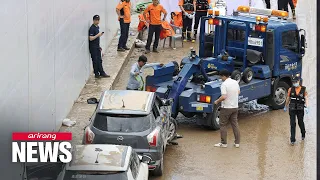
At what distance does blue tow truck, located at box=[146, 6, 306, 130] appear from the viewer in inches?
698

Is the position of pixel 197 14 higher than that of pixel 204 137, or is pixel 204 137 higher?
pixel 197 14

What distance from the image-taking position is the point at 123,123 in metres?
14.6

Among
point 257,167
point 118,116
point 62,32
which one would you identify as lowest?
point 257,167

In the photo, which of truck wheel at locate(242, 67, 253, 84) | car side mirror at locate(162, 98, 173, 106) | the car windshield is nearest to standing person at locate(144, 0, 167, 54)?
truck wheel at locate(242, 67, 253, 84)

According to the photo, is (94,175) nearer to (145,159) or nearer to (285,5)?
(145,159)

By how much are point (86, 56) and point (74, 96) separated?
2142 mm

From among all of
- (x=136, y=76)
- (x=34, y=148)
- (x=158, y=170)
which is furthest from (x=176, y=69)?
(x=34, y=148)

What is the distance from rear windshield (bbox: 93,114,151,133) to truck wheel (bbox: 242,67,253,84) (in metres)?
4.50

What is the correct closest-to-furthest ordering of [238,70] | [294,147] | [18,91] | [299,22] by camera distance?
[18,91] → [294,147] → [238,70] → [299,22]

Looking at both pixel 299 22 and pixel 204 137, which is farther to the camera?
pixel 299 22

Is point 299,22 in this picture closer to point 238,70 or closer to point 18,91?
point 238,70

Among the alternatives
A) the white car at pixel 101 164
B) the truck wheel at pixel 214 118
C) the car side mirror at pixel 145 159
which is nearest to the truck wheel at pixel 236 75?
the truck wheel at pixel 214 118

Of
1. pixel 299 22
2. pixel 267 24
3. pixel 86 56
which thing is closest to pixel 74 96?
pixel 86 56

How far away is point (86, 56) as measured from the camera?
21.8 meters
